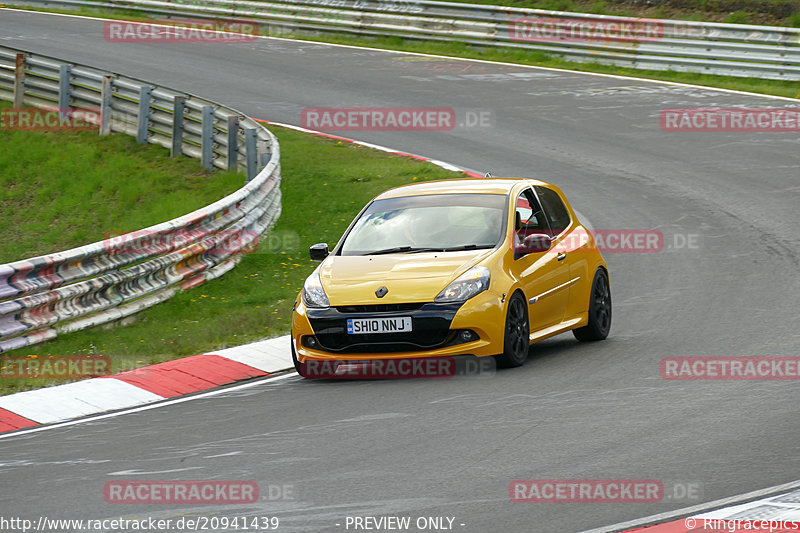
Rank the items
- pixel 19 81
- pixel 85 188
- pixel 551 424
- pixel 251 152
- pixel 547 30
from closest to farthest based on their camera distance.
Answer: pixel 551 424
pixel 251 152
pixel 85 188
pixel 19 81
pixel 547 30

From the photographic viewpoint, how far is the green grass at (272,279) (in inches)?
444

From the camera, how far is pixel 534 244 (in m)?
10.4

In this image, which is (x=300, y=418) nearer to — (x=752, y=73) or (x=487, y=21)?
(x=752, y=73)

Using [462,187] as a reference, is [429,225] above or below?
below

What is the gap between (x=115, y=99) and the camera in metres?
22.2

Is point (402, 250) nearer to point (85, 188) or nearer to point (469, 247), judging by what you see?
point (469, 247)

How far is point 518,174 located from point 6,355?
10376 mm

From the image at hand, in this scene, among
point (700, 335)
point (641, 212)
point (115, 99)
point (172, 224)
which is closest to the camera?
point (700, 335)

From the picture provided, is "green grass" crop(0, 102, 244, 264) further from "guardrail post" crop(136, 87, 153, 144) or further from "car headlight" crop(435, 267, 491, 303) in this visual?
"car headlight" crop(435, 267, 491, 303)

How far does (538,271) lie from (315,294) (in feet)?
6.26

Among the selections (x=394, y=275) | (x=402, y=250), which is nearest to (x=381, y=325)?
(x=394, y=275)

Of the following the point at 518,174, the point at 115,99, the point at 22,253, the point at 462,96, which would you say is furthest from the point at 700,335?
the point at 462,96

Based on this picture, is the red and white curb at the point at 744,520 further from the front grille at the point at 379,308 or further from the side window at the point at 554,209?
the side window at the point at 554,209

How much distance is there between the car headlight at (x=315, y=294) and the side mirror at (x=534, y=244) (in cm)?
165
